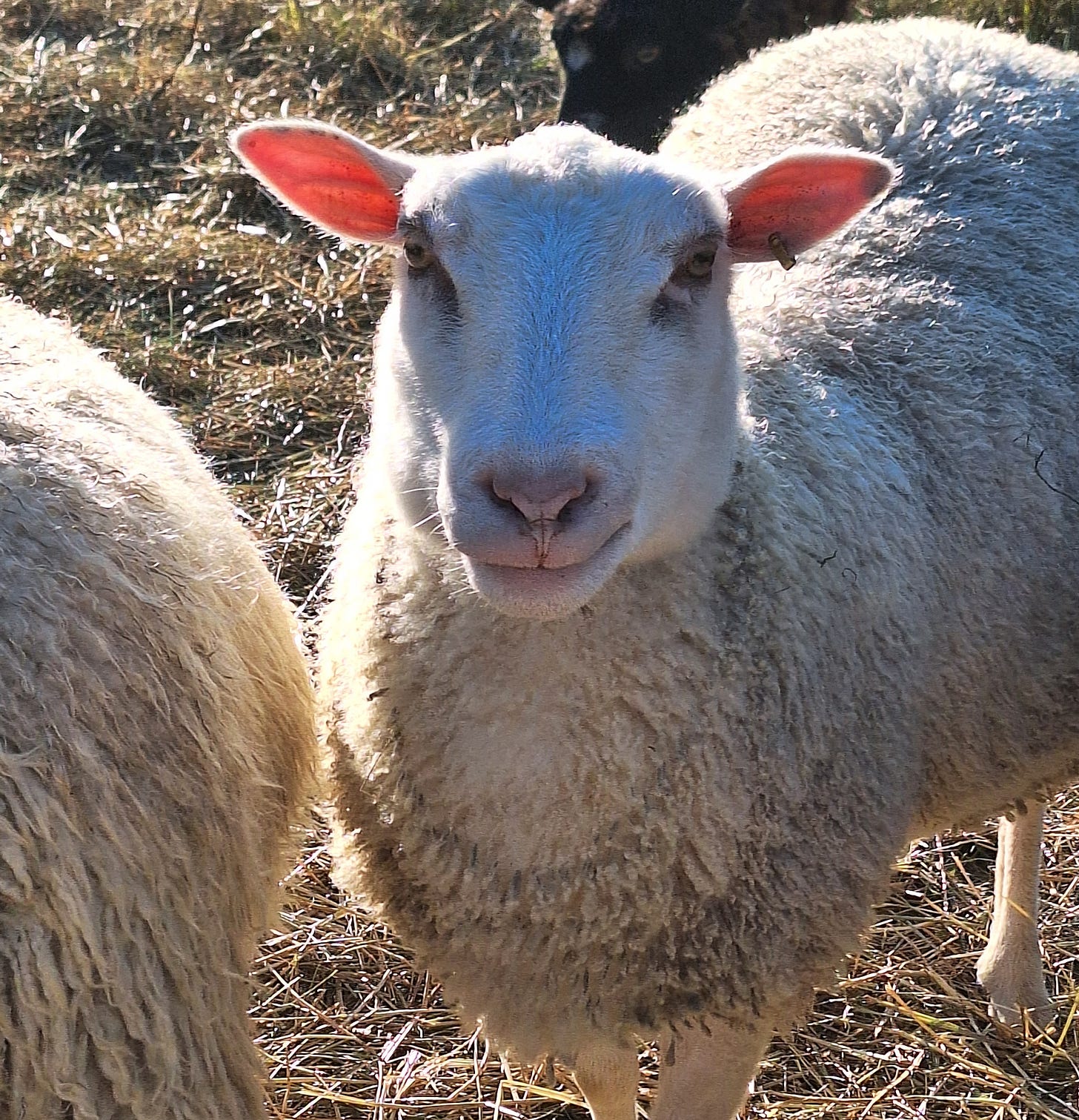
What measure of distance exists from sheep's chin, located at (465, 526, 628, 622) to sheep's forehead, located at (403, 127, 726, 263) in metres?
0.41

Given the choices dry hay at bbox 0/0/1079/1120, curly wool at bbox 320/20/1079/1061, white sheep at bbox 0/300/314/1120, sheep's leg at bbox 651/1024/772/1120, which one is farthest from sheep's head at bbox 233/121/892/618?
dry hay at bbox 0/0/1079/1120

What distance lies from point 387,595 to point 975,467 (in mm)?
1011

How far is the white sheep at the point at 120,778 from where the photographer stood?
5.62ft

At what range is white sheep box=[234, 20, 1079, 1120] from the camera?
5.67 ft

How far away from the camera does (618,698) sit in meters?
1.89

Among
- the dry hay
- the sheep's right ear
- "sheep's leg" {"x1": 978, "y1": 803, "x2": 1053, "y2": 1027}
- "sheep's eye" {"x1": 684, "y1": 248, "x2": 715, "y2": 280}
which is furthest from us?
"sheep's leg" {"x1": 978, "y1": 803, "x2": 1053, "y2": 1027}

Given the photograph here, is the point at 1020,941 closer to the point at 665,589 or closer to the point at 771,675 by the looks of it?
the point at 771,675

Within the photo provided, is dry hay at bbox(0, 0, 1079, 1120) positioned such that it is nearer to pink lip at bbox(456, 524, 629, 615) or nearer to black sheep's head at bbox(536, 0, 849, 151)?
black sheep's head at bbox(536, 0, 849, 151)

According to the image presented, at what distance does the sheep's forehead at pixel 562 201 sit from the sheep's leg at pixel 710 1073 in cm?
115

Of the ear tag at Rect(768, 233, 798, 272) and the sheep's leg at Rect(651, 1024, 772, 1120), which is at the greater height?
the ear tag at Rect(768, 233, 798, 272)

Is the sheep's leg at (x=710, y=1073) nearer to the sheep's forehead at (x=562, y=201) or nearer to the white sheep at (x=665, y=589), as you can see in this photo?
the white sheep at (x=665, y=589)

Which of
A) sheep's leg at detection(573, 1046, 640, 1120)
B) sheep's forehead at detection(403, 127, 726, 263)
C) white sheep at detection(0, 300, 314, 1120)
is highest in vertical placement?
sheep's forehead at detection(403, 127, 726, 263)

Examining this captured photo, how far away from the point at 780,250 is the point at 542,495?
0.67 m

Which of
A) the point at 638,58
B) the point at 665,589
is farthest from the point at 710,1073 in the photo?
the point at 638,58
